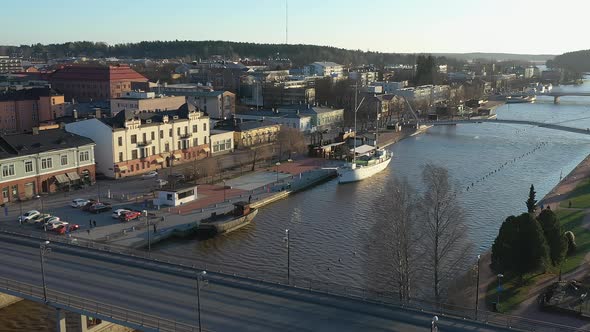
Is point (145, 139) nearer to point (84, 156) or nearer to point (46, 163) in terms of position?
point (84, 156)

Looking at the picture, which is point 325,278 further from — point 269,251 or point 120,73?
point 120,73

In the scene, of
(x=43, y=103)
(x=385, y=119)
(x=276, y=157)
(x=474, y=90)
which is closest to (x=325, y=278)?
(x=276, y=157)

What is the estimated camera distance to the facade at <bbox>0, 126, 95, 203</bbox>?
21.3 meters

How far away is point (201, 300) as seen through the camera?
11312 millimetres

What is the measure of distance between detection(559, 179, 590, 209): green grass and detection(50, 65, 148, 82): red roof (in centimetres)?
3806

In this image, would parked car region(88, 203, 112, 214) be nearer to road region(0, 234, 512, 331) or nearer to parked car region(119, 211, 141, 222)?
parked car region(119, 211, 141, 222)

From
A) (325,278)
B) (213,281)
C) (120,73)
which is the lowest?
(325,278)

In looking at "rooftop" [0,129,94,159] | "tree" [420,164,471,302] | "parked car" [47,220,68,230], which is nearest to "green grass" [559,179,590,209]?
"tree" [420,164,471,302]

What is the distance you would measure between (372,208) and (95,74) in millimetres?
39012

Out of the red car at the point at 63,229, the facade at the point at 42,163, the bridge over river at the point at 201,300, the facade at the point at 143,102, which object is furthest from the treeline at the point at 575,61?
the bridge over river at the point at 201,300

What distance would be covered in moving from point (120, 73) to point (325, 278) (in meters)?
41.5

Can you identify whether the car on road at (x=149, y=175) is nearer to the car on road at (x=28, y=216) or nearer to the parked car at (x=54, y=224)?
the car on road at (x=28, y=216)

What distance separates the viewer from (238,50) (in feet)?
448

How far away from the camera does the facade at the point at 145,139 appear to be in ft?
83.4
